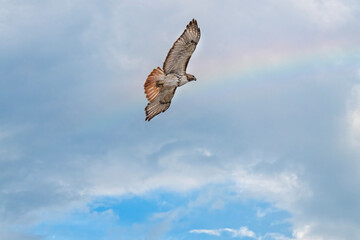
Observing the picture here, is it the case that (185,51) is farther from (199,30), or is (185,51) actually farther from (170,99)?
(170,99)

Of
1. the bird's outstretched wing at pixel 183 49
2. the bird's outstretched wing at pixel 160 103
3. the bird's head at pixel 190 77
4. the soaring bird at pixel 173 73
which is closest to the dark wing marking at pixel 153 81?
the soaring bird at pixel 173 73

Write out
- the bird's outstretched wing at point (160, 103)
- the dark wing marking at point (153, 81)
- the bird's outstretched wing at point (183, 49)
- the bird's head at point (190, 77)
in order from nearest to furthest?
the bird's outstretched wing at point (183, 49) < the dark wing marking at point (153, 81) < the bird's head at point (190, 77) < the bird's outstretched wing at point (160, 103)

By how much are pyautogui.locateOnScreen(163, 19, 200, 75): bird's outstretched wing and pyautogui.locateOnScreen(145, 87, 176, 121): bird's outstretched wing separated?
1840 mm

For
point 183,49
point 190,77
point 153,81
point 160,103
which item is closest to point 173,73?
point 190,77

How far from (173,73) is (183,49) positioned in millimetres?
1971

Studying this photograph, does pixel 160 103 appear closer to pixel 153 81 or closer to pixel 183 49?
pixel 153 81

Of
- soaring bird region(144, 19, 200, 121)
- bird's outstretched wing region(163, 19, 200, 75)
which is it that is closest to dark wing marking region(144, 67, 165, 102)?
soaring bird region(144, 19, 200, 121)

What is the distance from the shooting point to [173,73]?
38.9m

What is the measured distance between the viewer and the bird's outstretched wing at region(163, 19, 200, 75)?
124ft

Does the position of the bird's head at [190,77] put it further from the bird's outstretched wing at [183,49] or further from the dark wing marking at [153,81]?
the dark wing marking at [153,81]

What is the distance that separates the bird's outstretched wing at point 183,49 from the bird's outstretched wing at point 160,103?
1840mm

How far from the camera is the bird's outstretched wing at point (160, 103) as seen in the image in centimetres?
3988

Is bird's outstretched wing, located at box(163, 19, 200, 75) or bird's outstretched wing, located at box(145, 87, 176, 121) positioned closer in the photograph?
bird's outstretched wing, located at box(163, 19, 200, 75)

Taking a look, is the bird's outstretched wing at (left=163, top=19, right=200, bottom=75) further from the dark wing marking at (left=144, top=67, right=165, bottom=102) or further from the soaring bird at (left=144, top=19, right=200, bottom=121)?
the dark wing marking at (left=144, top=67, right=165, bottom=102)
